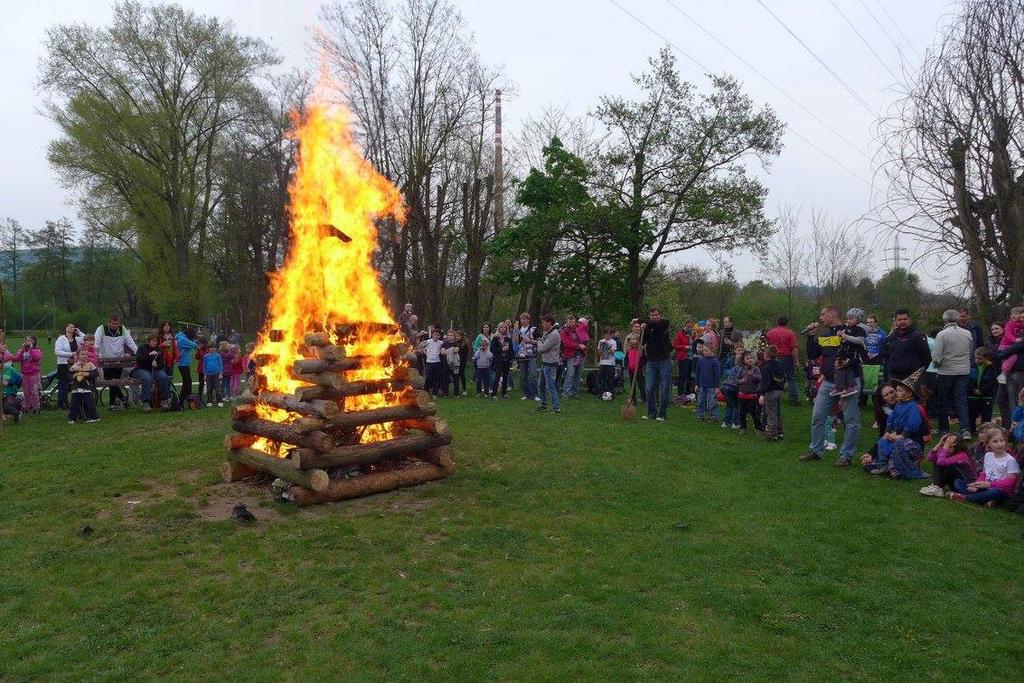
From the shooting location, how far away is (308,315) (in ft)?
28.5

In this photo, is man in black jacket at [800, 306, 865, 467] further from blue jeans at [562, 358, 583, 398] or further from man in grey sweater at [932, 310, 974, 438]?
blue jeans at [562, 358, 583, 398]

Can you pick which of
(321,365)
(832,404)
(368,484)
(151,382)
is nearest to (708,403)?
(832,404)

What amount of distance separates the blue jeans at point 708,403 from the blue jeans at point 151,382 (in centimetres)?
1078

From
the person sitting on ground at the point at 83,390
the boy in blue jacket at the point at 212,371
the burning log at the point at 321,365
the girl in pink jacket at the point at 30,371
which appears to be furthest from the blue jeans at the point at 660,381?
the girl in pink jacket at the point at 30,371

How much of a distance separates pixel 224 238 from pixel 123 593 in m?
32.3

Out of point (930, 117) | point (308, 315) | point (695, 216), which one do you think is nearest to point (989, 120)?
point (930, 117)

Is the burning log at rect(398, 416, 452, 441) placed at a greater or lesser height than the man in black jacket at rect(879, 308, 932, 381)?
lesser

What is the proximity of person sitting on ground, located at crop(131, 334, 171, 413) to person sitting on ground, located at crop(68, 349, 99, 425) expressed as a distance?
1314mm

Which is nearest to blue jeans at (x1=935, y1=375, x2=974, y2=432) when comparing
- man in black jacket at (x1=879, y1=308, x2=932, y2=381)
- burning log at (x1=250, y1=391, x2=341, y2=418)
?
man in black jacket at (x1=879, y1=308, x2=932, y2=381)

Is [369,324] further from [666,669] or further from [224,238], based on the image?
[224,238]

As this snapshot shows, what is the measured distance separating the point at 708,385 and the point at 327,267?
794cm

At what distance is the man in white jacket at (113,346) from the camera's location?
14305mm

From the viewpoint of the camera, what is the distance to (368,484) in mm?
7641

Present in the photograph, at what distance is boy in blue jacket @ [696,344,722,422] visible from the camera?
13.4 meters
